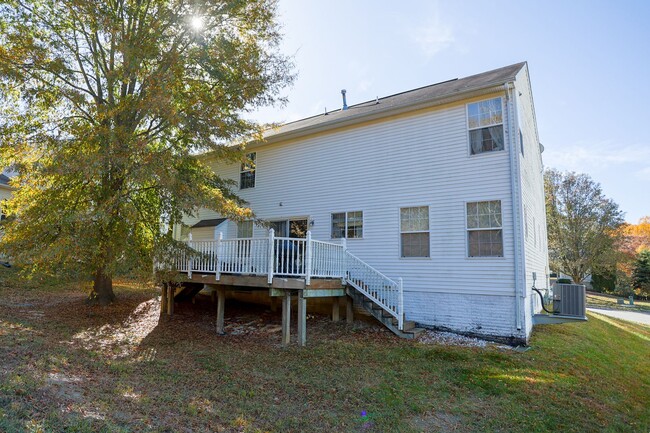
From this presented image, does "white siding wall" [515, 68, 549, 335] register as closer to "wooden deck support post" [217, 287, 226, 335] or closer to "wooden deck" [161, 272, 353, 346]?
"wooden deck" [161, 272, 353, 346]

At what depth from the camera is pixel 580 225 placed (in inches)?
1152

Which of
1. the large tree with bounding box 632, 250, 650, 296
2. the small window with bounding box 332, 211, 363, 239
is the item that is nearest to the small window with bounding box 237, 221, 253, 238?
the small window with bounding box 332, 211, 363, 239

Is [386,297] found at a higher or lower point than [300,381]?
higher

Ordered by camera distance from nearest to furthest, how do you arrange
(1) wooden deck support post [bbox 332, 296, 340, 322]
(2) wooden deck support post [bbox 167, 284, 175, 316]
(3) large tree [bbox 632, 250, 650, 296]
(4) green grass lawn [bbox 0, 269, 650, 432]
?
(4) green grass lawn [bbox 0, 269, 650, 432] → (1) wooden deck support post [bbox 332, 296, 340, 322] → (2) wooden deck support post [bbox 167, 284, 175, 316] → (3) large tree [bbox 632, 250, 650, 296]

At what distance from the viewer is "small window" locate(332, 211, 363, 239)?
11211 mm

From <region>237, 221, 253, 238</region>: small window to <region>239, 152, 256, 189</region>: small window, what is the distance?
58.3 inches

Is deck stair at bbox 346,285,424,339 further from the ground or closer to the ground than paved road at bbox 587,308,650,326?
further from the ground

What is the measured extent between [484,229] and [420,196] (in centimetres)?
192

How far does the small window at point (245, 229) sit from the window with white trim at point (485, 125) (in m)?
8.16

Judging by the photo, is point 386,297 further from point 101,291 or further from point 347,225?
point 101,291

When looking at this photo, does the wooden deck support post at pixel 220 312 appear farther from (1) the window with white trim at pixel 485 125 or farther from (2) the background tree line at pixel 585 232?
(2) the background tree line at pixel 585 232

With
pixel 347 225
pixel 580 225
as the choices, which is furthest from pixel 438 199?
pixel 580 225

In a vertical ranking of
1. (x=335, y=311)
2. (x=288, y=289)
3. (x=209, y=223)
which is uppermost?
(x=209, y=223)

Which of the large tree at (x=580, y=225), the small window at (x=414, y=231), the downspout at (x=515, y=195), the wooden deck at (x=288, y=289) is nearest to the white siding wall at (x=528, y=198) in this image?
the downspout at (x=515, y=195)
